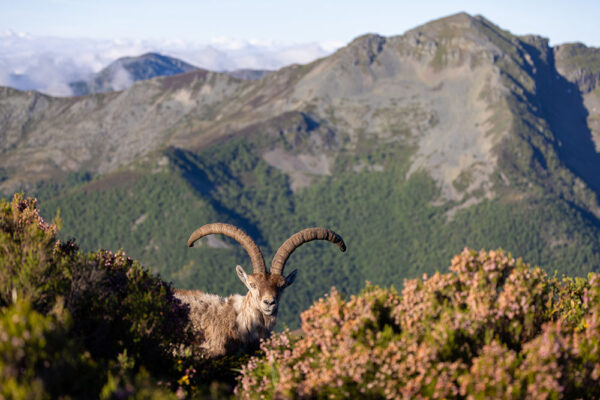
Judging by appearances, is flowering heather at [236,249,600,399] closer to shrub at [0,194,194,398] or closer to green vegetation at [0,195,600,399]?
green vegetation at [0,195,600,399]

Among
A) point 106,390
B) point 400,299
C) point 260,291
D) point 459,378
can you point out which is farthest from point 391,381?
point 260,291

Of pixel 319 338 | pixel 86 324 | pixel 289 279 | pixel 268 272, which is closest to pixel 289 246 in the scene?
pixel 268 272

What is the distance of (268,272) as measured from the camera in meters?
24.5

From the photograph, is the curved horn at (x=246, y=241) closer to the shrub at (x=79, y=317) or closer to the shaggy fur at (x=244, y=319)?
the shaggy fur at (x=244, y=319)

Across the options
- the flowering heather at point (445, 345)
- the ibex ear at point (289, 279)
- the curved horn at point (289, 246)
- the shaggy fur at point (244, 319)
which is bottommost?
the flowering heather at point (445, 345)

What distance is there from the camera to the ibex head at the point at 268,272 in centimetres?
2328

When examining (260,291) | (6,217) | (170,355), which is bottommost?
(170,355)

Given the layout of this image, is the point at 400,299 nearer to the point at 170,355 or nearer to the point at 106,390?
the point at 170,355

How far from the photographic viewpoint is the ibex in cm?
2345

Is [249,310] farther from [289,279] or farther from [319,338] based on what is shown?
[319,338]

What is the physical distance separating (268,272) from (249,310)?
1692 mm

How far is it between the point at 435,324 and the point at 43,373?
971 centimetres

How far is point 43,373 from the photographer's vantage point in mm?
12672

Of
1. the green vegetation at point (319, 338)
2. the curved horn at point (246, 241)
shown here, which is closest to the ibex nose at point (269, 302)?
the curved horn at point (246, 241)
